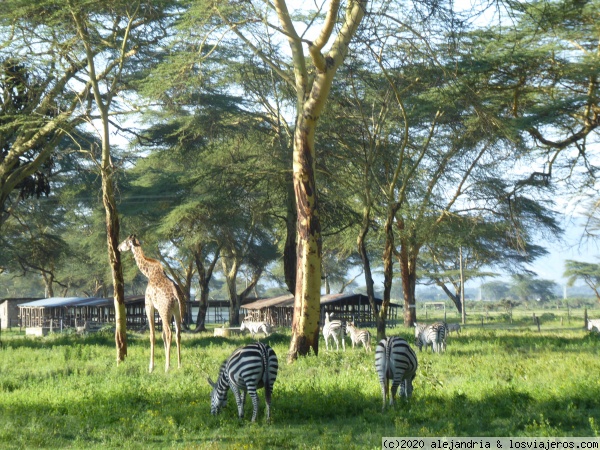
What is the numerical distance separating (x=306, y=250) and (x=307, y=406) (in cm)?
652

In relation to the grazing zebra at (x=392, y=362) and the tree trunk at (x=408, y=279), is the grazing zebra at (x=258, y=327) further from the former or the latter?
the grazing zebra at (x=392, y=362)

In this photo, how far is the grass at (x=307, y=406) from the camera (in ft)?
27.1

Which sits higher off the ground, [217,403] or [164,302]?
[164,302]

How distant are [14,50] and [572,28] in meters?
13.9

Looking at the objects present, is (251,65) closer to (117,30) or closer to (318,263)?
(117,30)

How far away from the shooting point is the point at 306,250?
16.0m

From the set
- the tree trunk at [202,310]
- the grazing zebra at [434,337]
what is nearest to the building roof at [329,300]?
the tree trunk at [202,310]

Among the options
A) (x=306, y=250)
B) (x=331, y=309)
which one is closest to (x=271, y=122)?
(x=306, y=250)

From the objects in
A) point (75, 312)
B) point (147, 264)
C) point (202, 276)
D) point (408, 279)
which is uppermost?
point (202, 276)

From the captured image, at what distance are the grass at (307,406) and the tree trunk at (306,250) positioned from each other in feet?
3.28

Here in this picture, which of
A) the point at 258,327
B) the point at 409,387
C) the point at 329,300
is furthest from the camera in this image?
the point at 329,300

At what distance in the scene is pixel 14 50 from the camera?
19797 mm

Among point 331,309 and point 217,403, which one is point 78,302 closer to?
point 331,309

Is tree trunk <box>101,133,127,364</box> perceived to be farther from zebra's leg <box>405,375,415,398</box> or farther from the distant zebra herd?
zebra's leg <box>405,375,415,398</box>
